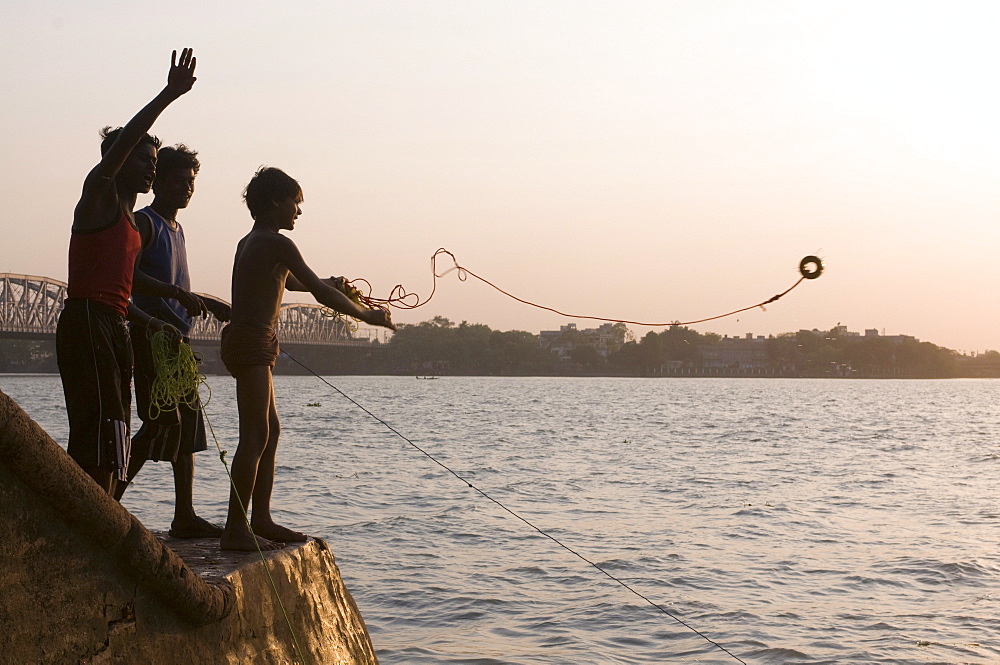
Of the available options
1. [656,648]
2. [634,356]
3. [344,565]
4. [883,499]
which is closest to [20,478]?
[656,648]

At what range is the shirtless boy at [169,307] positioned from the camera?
15.3ft

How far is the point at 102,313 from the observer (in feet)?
13.5

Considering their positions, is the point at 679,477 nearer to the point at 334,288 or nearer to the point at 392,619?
the point at 392,619

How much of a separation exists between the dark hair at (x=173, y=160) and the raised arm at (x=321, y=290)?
855 millimetres

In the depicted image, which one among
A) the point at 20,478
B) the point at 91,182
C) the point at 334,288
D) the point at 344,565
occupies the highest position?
the point at 91,182

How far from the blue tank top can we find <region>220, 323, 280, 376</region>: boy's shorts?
559 mm

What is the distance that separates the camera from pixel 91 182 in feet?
13.2

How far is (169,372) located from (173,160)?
1062 millimetres

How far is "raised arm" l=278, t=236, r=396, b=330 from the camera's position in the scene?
4449 mm

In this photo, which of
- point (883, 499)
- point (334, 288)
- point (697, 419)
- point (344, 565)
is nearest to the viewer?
point (334, 288)

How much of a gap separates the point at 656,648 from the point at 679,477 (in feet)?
48.5

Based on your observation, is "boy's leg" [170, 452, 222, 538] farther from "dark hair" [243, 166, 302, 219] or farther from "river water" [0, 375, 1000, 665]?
"river water" [0, 375, 1000, 665]

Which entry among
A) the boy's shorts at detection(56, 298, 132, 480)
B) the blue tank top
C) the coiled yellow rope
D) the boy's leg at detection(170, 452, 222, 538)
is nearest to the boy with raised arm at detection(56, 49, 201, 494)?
the boy's shorts at detection(56, 298, 132, 480)

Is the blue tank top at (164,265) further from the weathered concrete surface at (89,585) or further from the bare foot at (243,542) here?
the weathered concrete surface at (89,585)
